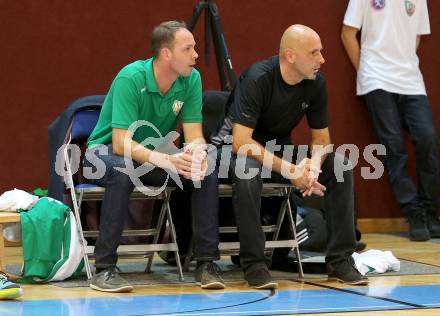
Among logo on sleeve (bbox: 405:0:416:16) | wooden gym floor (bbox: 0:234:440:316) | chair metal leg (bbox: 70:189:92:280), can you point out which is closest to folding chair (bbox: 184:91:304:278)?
wooden gym floor (bbox: 0:234:440:316)

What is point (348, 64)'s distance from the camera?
6.65 metres

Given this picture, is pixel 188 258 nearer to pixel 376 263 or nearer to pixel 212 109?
pixel 212 109

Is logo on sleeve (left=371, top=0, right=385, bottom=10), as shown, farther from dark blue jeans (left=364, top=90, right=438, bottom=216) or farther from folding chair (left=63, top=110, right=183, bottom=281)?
folding chair (left=63, top=110, right=183, bottom=281)

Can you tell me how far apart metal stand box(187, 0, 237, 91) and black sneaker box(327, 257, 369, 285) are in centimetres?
164

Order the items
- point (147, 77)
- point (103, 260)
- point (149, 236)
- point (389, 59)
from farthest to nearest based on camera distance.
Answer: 1. point (389, 59)
2. point (149, 236)
3. point (147, 77)
4. point (103, 260)

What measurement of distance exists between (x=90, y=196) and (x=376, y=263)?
1.55m

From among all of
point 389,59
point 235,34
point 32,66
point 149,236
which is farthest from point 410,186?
point 32,66

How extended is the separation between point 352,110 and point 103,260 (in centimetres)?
313

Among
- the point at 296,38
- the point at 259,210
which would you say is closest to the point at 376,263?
the point at 259,210

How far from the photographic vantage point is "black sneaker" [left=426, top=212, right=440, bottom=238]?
21.2 feet

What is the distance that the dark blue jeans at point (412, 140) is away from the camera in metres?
6.48

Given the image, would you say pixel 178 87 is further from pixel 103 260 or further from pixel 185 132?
pixel 103 260

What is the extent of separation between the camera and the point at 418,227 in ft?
20.9

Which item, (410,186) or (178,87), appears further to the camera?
(410,186)
